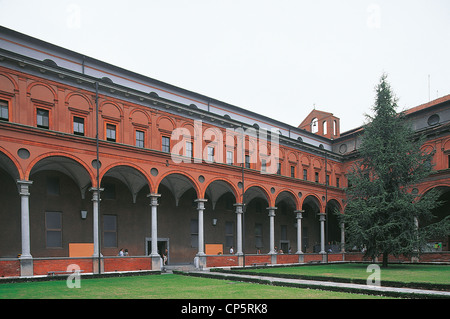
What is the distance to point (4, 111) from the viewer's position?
17.5 metres

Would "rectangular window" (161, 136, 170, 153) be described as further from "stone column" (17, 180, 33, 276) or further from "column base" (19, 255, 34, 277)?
"column base" (19, 255, 34, 277)

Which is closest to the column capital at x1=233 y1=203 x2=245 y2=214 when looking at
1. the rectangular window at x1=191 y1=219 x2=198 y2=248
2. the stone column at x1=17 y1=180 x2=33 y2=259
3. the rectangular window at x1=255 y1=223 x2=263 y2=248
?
the rectangular window at x1=191 y1=219 x2=198 y2=248

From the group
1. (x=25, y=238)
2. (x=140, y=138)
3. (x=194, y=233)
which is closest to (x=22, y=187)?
(x=25, y=238)

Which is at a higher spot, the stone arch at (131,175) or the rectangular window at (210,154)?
the rectangular window at (210,154)

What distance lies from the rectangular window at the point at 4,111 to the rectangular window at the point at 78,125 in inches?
127

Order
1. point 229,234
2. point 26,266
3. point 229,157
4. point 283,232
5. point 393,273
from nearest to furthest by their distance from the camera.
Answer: point 26,266 < point 393,273 < point 229,157 < point 229,234 < point 283,232

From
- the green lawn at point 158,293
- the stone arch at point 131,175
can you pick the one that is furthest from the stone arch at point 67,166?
the green lawn at point 158,293

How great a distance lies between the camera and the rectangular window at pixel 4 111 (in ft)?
57.3

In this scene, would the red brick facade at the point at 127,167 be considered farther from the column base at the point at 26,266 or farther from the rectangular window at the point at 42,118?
the column base at the point at 26,266

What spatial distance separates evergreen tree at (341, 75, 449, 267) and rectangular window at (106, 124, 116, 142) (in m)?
15.5

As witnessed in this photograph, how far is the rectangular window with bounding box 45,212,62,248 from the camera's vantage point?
2100 cm

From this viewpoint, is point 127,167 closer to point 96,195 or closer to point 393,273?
point 96,195

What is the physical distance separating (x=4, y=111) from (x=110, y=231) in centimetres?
958
